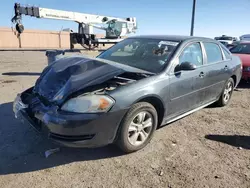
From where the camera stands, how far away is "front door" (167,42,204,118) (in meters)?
3.61

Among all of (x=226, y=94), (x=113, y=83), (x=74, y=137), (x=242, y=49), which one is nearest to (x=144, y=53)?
(x=113, y=83)

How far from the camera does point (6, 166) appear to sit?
9.45 feet

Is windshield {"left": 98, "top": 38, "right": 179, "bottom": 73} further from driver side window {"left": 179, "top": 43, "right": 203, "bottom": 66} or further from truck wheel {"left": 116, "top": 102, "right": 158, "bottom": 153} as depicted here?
truck wheel {"left": 116, "top": 102, "right": 158, "bottom": 153}

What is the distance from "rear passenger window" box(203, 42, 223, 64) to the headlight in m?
2.62

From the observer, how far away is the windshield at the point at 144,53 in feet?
12.2

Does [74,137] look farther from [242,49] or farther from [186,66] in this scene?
[242,49]

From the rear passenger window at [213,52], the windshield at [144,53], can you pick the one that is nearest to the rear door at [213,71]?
the rear passenger window at [213,52]

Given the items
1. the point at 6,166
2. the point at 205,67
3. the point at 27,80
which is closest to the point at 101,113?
the point at 6,166

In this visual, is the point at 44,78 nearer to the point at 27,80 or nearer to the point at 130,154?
the point at 130,154

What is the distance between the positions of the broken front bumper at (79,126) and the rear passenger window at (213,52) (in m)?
2.58

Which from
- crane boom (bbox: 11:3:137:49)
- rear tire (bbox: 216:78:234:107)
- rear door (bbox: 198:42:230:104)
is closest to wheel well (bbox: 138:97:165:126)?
rear door (bbox: 198:42:230:104)

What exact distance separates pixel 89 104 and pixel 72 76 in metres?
0.76

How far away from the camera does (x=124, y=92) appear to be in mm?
2910

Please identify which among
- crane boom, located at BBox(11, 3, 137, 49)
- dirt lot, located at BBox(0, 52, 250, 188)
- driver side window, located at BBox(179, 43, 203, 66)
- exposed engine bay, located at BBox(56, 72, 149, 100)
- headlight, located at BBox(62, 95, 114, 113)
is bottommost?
dirt lot, located at BBox(0, 52, 250, 188)
